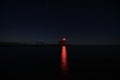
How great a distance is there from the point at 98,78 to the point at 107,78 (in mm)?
1308

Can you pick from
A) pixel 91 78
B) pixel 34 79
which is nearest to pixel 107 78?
pixel 91 78

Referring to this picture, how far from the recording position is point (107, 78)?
1900cm

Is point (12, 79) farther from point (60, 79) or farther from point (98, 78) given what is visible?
point (98, 78)

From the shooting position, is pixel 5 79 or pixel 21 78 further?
pixel 21 78

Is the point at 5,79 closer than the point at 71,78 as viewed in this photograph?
Yes

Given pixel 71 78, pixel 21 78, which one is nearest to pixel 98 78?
pixel 71 78

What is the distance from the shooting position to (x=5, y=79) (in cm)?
1811

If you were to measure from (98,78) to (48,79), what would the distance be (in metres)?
7.02

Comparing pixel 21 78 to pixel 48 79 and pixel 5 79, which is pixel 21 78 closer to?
pixel 5 79

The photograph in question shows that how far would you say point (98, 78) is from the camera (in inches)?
744

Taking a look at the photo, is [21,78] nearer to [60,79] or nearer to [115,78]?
[60,79]

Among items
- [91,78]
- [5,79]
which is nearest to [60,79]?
[91,78]

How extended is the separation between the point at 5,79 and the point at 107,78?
14.1 meters

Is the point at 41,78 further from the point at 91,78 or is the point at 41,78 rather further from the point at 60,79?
the point at 91,78
